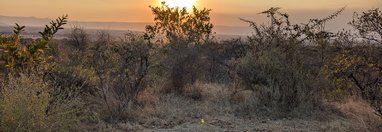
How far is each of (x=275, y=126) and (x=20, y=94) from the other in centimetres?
469

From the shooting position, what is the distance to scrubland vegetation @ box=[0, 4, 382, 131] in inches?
287

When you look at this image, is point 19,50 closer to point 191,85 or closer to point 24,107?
point 24,107

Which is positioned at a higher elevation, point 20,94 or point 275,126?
point 20,94

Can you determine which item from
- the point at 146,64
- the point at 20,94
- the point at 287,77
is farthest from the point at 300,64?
the point at 20,94

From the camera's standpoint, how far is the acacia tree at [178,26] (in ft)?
52.9

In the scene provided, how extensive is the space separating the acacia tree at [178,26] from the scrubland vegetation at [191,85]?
141 cm

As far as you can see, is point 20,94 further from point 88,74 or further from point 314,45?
point 314,45

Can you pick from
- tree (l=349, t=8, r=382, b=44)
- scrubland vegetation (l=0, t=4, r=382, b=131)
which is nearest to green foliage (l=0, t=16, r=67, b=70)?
scrubland vegetation (l=0, t=4, r=382, b=131)

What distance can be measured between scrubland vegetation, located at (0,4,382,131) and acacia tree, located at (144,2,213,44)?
1.41 meters

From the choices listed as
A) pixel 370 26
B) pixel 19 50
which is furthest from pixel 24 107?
pixel 370 26

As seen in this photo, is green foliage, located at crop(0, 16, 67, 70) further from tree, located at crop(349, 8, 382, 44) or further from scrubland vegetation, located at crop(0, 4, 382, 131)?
tree, located at crop(349, 8, 382, 44)

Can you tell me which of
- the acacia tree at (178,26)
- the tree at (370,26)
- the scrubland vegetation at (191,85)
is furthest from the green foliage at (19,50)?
the acacia tree at (178,26)

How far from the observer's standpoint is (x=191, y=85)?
13.5m

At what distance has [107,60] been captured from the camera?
995cm
